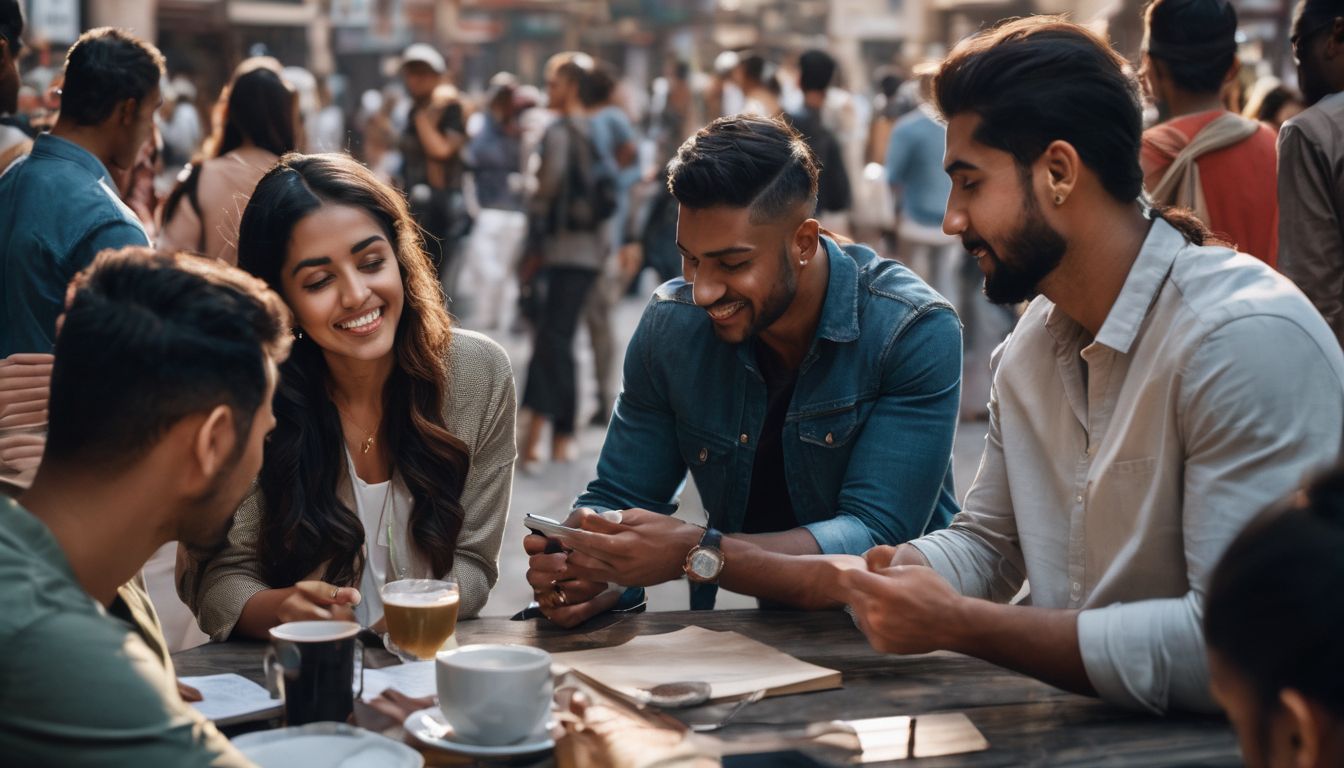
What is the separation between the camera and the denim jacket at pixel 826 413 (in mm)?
3033

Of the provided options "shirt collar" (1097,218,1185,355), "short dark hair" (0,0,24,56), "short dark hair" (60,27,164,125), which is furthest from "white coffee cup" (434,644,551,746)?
"short dark hair" (0,0,24,56)

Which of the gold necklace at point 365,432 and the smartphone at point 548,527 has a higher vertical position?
the gold necklace at point 365,432

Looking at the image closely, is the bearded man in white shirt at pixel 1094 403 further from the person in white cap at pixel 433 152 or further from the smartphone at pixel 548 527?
the person in white cap at pixel 433 152

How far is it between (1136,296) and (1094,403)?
0.61 ft

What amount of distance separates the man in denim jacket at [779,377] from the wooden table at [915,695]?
0.36 meters

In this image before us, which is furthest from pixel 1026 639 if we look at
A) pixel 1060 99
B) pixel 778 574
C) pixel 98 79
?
pixel 98 79

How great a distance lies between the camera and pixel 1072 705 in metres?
2.09

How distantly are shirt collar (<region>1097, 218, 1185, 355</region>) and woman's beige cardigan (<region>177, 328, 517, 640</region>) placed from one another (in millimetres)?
1226

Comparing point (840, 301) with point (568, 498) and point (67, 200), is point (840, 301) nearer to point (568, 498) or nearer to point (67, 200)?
point (67, 200)

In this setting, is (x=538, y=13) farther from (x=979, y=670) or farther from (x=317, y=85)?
(x=979, y=670)

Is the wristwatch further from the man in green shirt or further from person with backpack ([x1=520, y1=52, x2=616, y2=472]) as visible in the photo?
person with backpack ([x1=520, y1=52, x2=616, y2=472])

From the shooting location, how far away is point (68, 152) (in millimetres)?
3842

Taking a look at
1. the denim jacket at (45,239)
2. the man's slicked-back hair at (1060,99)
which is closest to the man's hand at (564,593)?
the man's slicked-back hair at (1060,99)

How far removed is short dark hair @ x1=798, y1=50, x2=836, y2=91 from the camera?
8.34m
